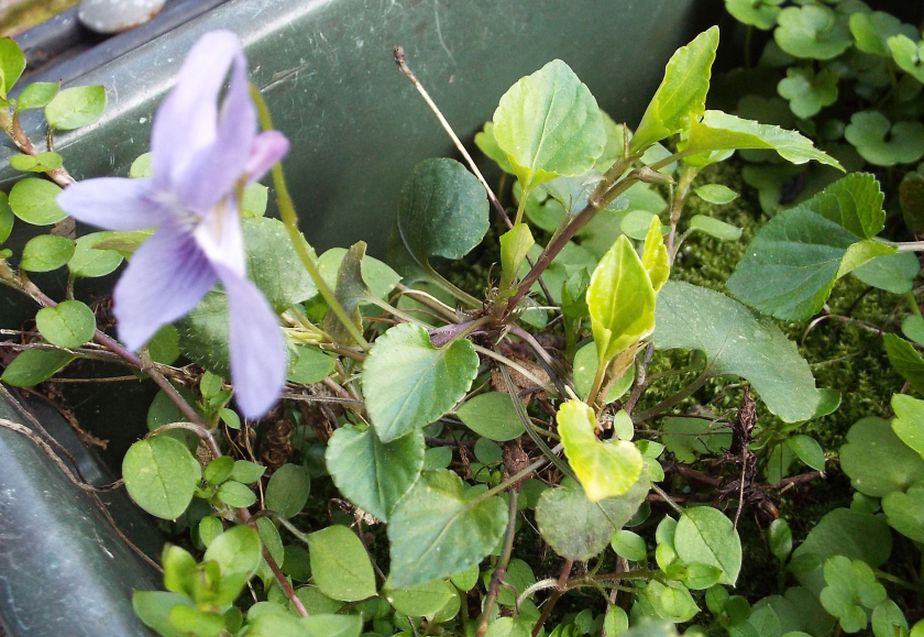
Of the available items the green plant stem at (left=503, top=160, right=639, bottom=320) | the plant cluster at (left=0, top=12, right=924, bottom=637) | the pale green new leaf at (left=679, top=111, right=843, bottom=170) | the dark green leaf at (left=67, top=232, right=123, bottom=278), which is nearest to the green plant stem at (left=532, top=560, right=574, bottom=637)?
the plant cluster at (left=0, top=12, right=924, bottom=637)

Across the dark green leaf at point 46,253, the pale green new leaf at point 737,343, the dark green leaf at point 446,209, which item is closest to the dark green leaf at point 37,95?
the dark green leaf at point 46,253

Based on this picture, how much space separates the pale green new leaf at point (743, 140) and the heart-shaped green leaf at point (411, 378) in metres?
0.25

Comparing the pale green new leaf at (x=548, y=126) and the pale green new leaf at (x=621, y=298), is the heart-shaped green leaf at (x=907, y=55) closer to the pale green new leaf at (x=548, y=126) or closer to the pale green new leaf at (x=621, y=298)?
the pale green new leaf at (x=548, y=126)

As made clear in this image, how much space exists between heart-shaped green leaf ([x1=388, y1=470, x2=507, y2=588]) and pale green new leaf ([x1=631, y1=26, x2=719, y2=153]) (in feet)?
1.09

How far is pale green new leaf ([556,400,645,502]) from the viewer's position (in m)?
0.61

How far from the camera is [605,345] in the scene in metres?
0.67

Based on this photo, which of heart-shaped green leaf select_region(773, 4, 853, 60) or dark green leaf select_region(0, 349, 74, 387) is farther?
heart-shaped green leaf select_region(773, 4, 853, 60)

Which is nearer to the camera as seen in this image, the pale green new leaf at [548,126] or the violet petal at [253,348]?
the violet petal at [253,348]

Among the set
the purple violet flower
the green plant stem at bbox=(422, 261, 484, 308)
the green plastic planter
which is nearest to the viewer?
the purple violet flower

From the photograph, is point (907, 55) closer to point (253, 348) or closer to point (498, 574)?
point (498, 574)

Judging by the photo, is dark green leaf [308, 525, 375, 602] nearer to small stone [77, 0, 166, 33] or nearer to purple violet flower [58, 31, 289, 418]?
purple violet flower [58, 31, 289, 418]

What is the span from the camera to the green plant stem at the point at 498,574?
0.74 m

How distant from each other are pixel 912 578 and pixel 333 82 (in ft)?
2.68

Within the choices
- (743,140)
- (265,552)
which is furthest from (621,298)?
(265,552)
